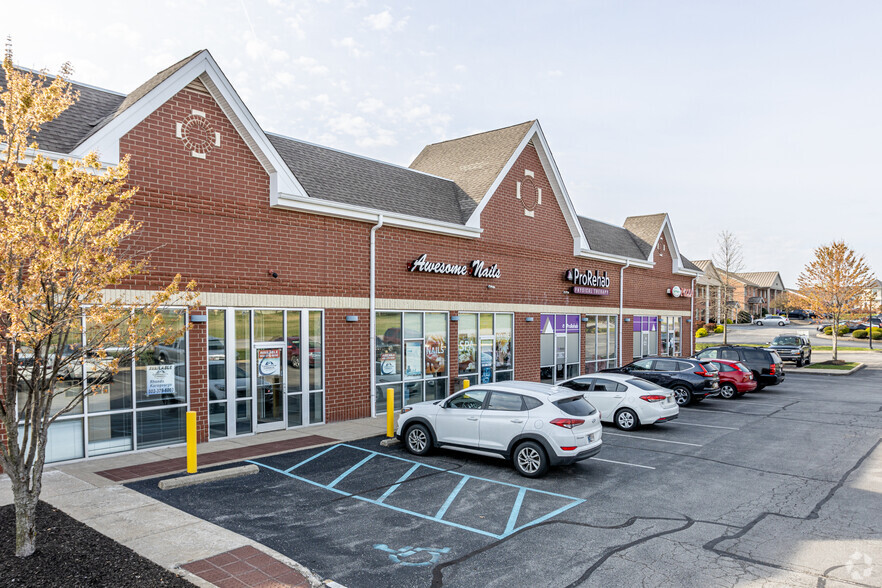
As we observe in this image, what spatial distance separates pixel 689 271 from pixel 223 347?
95.9 feet

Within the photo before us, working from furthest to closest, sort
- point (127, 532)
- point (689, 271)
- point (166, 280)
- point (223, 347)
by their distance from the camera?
point (689, 271), point (223, 347), point (166, 280), point (127, 532)

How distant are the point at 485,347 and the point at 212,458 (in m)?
10.8

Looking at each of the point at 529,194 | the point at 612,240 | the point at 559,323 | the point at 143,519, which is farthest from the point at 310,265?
the point at 612,240

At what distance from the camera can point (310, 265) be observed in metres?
15.0

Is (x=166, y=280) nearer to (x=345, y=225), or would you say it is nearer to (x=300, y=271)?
(x=300, y=271)

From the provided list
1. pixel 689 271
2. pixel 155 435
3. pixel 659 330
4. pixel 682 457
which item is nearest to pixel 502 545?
pixel 682 457

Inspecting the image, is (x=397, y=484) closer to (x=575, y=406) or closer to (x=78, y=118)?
(x=575, y=406)

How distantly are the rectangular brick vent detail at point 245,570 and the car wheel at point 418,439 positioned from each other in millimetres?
5394

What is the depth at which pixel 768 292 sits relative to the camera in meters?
111

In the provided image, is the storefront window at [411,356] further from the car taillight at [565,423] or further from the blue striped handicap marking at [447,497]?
the car taillight at [565,423]

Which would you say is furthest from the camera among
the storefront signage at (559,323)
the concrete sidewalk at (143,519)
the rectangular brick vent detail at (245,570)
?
the storefront signage at (559,323)

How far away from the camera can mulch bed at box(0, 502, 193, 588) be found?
19.8ft

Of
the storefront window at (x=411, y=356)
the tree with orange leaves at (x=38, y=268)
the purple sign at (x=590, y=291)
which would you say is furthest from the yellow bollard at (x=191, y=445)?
the purple sign at (x=590, y=291)

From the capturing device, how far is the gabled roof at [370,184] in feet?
52.5
